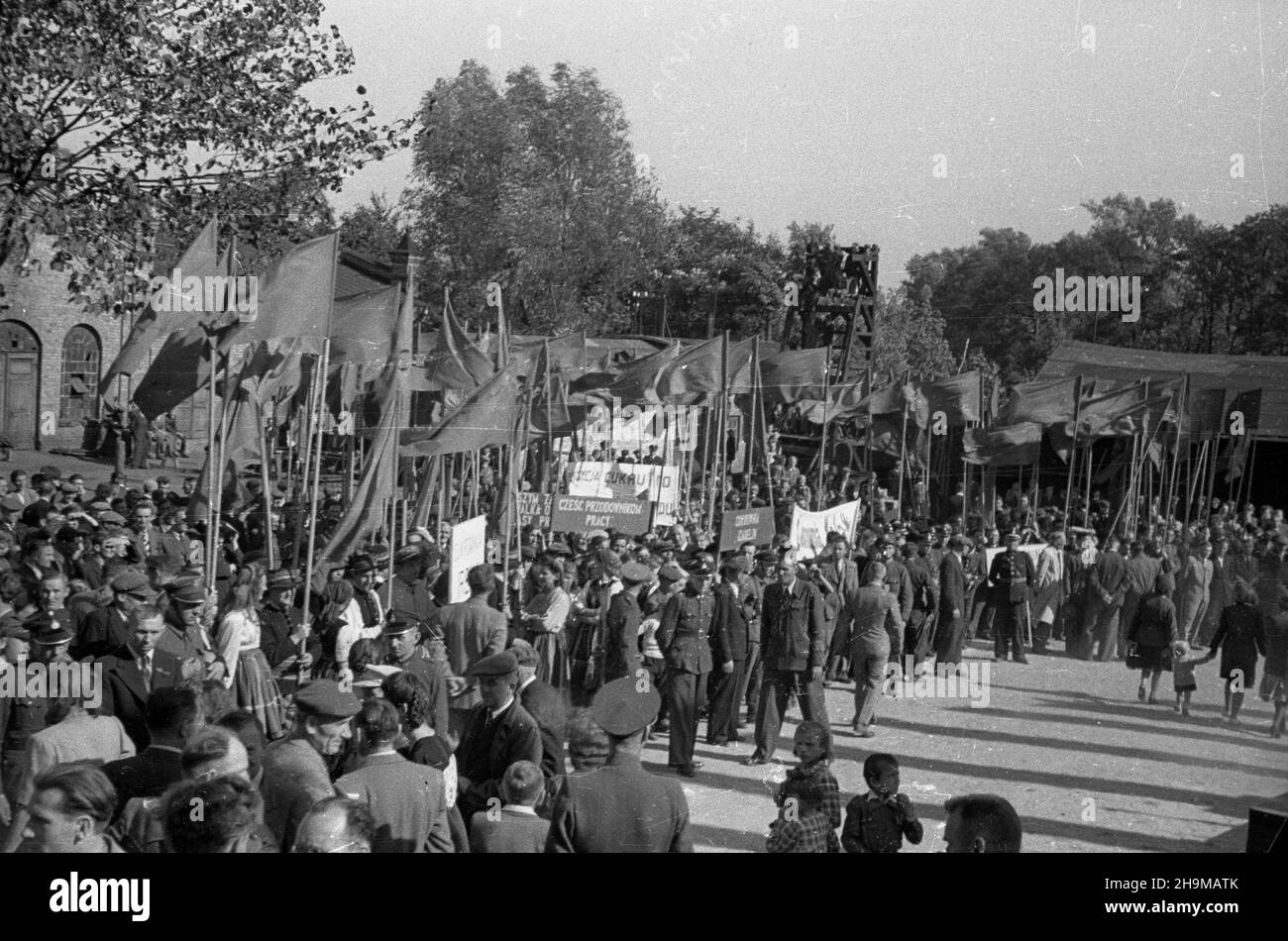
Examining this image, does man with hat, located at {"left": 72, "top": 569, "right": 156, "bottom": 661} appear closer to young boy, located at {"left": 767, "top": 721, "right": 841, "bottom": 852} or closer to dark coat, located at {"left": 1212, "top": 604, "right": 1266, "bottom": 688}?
young boy, located at {"left": 767, "top": 721, "right": 841, "bottom": 852}

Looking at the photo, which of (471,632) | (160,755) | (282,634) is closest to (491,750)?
(160,755)

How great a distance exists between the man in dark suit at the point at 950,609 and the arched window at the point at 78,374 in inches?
764

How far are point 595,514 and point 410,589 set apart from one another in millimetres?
2839

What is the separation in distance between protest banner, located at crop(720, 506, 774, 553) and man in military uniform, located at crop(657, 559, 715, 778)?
8.20 feet

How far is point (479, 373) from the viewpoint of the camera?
14125mm

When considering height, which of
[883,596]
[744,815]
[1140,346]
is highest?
[1140,346]

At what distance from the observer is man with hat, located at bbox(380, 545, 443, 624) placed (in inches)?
391

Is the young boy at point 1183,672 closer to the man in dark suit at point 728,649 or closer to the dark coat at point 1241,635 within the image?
the dark coat at point 1241,635

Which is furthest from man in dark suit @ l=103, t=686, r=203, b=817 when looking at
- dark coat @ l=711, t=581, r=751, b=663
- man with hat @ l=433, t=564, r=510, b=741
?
dark coat @ l=711, t=581, r=751, b=663

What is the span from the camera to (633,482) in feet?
50.5

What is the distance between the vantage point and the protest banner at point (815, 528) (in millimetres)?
14430

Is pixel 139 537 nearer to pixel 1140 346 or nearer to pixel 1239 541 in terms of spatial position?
pixel 1239 541
